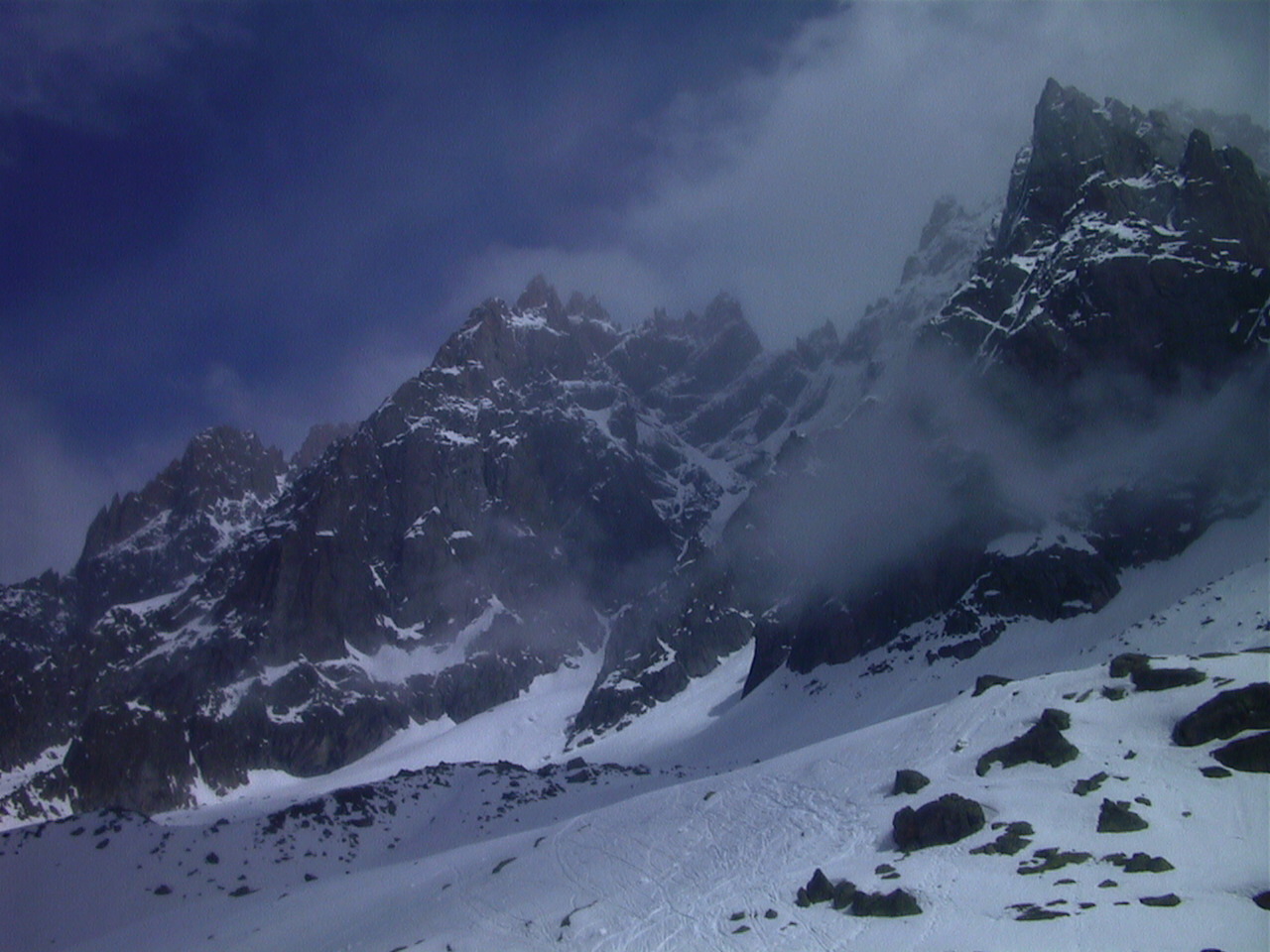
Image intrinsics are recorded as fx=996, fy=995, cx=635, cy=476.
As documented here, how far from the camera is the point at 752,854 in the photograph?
4819 centimetres

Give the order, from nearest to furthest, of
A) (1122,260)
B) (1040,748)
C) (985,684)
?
(1040,748) < (985,684) < (1122,260)

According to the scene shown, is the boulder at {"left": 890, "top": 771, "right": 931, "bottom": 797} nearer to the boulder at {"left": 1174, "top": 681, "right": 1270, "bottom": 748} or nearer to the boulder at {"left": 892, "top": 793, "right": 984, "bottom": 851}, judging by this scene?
the boulder at {"left": 892, "top": 793, "right": 984, "bottom": 851}

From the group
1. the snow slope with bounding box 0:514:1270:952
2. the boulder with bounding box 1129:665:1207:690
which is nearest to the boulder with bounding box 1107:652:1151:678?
the boulder with bounding box 1129:665:1207:690

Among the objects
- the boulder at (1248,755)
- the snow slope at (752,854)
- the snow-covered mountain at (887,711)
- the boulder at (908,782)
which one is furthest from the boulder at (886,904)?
the boulder at (1248,755)

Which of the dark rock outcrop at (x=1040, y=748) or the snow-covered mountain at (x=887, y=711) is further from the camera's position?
the dark rock outcrop at (x=1040, y=748)

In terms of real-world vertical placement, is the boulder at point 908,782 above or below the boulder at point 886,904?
above

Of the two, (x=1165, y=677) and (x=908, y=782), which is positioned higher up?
(x=1165, y=677)

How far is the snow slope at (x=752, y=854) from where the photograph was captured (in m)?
35.4

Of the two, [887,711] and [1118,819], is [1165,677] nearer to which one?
[1118,819]

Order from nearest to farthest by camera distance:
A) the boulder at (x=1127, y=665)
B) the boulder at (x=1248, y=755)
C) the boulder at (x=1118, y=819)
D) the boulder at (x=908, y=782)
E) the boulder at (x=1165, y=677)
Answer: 1. the boulder at (x=1118, y=819)
2. the boulder at (x=1248, y=755)
3. the boulder at (x=908, y=782)
4. the boulder at (x=1165, y=677)
5. the boulder at (x=1127, y=665)

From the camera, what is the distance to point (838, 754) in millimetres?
58625

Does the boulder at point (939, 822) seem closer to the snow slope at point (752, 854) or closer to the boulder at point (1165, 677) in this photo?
the snow slope at point (752, 854)

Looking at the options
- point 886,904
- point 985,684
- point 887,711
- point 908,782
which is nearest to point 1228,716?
point 908,782

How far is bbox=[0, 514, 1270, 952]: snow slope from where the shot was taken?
3538 centimetres
